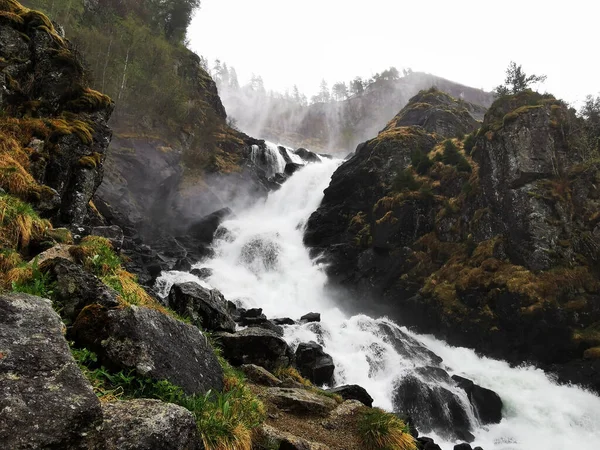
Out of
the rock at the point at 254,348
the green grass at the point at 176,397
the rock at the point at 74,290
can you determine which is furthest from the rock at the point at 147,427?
the rock at the point at 254,348

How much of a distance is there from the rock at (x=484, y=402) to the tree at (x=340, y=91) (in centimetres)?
12473

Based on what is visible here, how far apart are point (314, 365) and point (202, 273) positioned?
48.7 feet

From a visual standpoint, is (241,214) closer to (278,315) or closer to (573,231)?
(278,315)

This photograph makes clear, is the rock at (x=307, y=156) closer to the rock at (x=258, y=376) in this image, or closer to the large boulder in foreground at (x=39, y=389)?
the rock at (x=258, y=376)

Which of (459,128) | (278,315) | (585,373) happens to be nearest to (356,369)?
(278,315)

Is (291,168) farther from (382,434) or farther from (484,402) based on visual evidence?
(382,434)

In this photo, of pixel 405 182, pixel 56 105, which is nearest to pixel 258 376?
pixel 56 105

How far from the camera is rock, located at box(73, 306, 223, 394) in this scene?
471cm

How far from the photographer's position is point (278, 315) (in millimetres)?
24969

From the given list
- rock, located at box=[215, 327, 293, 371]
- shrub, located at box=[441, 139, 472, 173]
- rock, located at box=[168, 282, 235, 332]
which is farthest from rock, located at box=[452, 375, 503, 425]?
shrub, located at box=[441, 139, 472, 173]

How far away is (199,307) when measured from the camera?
503 inches

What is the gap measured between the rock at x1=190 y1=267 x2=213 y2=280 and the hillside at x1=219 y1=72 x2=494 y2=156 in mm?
76629

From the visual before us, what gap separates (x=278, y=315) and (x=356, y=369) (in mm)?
8128

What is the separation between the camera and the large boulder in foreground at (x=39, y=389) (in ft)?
8.29
